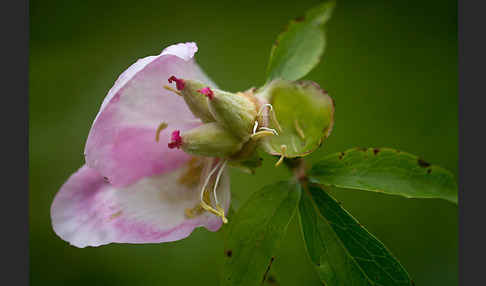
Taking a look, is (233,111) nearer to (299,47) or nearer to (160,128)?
(160,128)

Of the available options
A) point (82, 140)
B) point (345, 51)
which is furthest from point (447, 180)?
point (82, 140)

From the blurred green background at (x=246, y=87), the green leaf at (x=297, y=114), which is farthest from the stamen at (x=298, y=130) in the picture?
the blurred green background at (x=246, y=87)

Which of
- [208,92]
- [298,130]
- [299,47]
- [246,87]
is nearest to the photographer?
[208,92]

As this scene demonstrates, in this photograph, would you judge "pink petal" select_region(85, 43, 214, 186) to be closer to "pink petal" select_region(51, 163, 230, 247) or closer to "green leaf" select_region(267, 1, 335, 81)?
"pink petal" select_region(51, 163, 230, 247)

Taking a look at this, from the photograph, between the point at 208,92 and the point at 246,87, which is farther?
the point at 246,87

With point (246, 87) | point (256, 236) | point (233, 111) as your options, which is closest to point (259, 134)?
point (233, 111)

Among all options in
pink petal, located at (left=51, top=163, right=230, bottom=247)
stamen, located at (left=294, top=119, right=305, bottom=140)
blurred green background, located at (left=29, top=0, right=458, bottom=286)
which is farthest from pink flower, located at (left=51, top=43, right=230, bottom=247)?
blurred green background, located at (left=29, top=0, right=458, bottom=286)

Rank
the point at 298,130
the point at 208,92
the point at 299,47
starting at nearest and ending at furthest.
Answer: the point at 208,92, the point at 298,130, the point at 299,47
